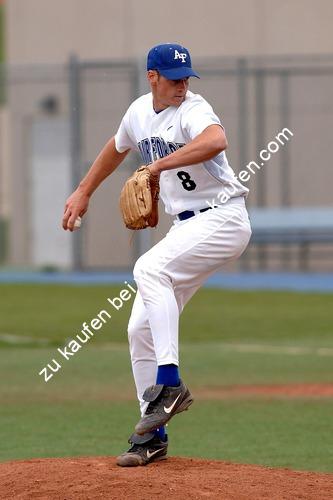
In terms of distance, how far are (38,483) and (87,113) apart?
1946 centimetres

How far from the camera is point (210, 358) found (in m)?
12.5

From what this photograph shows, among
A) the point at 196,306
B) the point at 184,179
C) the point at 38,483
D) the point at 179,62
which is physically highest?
the point at 179,62

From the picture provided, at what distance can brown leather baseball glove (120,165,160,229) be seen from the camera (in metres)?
5.68

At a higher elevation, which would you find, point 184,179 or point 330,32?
point 330,32

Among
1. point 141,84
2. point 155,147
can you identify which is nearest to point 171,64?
point 155,147

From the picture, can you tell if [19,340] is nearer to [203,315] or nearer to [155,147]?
[203,315]

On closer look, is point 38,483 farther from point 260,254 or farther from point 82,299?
point 260,254

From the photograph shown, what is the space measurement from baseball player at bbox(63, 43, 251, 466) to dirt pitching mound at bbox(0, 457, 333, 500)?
0.71 ft

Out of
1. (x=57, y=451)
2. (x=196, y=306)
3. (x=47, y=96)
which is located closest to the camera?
(x=57, y=451)

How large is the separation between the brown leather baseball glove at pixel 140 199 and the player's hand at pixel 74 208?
0.44m

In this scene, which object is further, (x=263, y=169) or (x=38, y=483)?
(x=263, y=169)

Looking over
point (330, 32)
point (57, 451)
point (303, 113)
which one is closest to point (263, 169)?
point (303, 113)

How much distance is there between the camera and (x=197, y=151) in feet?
17.9

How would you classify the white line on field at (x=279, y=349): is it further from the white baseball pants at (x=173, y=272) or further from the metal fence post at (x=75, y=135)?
the metal fence post at (x=75, y=135)
